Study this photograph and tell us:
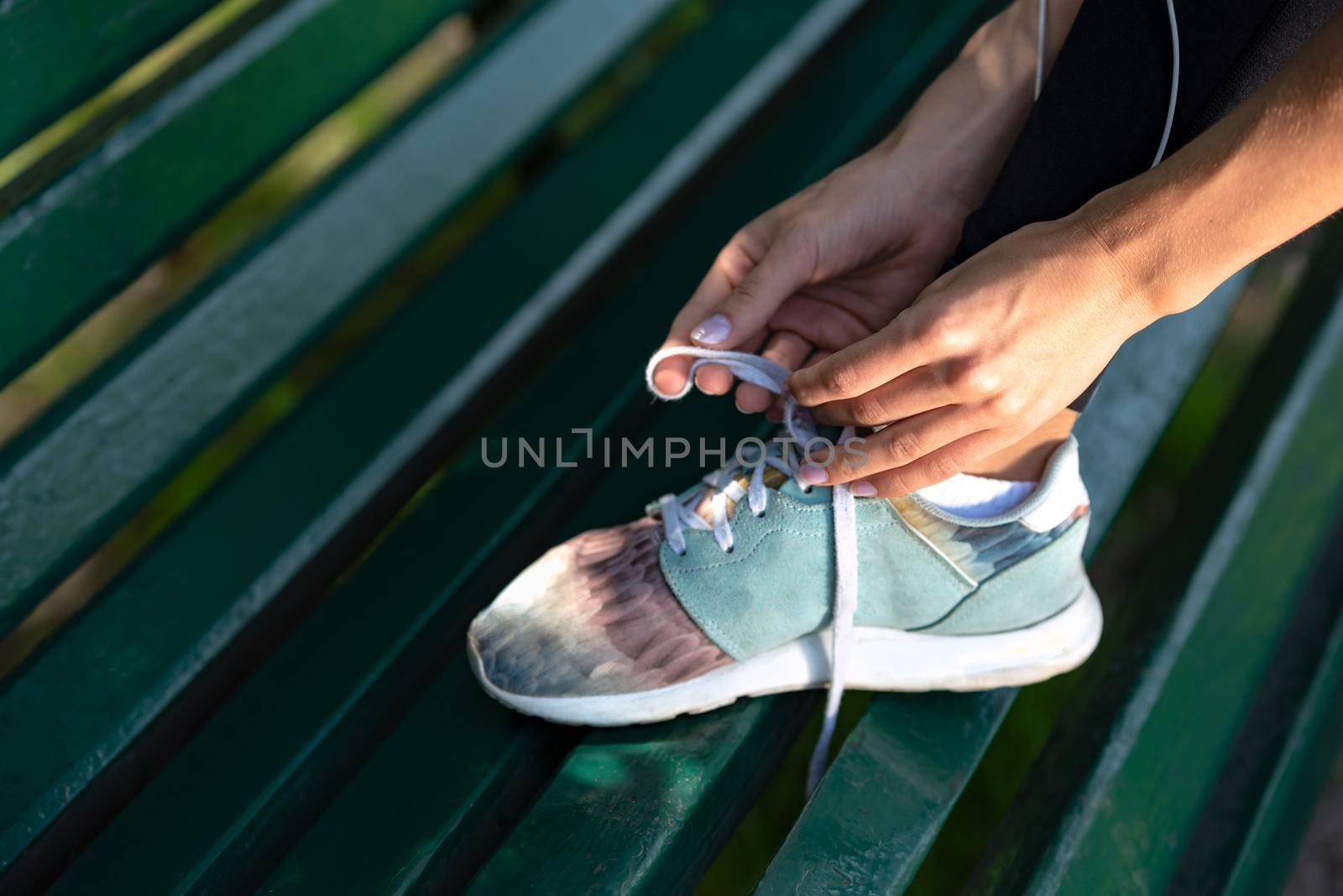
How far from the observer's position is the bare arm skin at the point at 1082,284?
2.52 ft

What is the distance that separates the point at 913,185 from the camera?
119cm

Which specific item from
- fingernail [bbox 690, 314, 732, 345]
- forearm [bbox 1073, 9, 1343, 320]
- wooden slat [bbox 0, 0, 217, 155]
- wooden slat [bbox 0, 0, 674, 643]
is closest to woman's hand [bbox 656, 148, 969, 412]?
fingernail [bbox 690, 314, 732, 345]

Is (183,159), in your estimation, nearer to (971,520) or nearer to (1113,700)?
→ (971,520)

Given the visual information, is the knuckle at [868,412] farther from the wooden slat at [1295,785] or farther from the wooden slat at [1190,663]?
the wooden slat at [1295,785]

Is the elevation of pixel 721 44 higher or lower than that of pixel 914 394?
higher

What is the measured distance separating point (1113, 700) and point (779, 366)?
0.63 meters

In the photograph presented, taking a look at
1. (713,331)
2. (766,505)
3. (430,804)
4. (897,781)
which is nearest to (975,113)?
(713,331)

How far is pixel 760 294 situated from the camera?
1.12m

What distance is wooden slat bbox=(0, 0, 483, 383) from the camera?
1.14 m

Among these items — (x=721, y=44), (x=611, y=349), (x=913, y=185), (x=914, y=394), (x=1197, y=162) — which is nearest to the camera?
(x=1197, y=162)

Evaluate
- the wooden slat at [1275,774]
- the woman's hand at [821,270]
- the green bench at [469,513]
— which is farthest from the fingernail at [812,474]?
the wooden slat at [1275,774]

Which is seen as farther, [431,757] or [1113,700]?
[1113,700]

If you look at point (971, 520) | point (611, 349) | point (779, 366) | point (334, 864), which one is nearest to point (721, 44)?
point (611, 349)

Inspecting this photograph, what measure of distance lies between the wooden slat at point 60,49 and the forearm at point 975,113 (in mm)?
853
